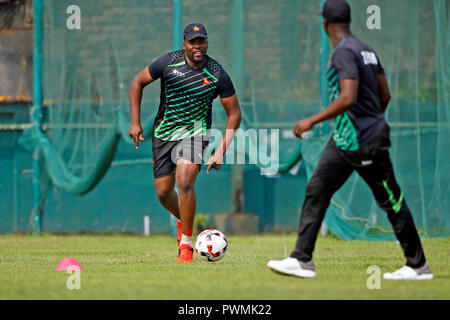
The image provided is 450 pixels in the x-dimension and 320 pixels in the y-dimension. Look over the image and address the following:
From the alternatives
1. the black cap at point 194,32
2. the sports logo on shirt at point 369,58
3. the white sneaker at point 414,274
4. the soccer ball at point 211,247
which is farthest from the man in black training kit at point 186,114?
the white sneaker at point 414,274

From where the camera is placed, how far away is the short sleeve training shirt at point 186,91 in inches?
316

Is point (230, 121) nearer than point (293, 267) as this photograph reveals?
No

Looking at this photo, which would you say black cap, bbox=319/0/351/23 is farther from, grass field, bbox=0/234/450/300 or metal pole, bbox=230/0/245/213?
metal pole, bbox=230/0/245/213

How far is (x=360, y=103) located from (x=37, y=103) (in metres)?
7.43

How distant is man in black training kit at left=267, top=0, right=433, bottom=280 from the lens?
6.01 metres

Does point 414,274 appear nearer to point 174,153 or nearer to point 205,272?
point 205,272

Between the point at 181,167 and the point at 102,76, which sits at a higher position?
the point at 102,76

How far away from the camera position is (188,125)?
26.6 ft

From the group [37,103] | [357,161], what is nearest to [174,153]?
[357,161]

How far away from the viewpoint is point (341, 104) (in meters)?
5.80

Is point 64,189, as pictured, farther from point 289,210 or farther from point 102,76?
point 289,210

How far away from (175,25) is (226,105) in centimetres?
414
